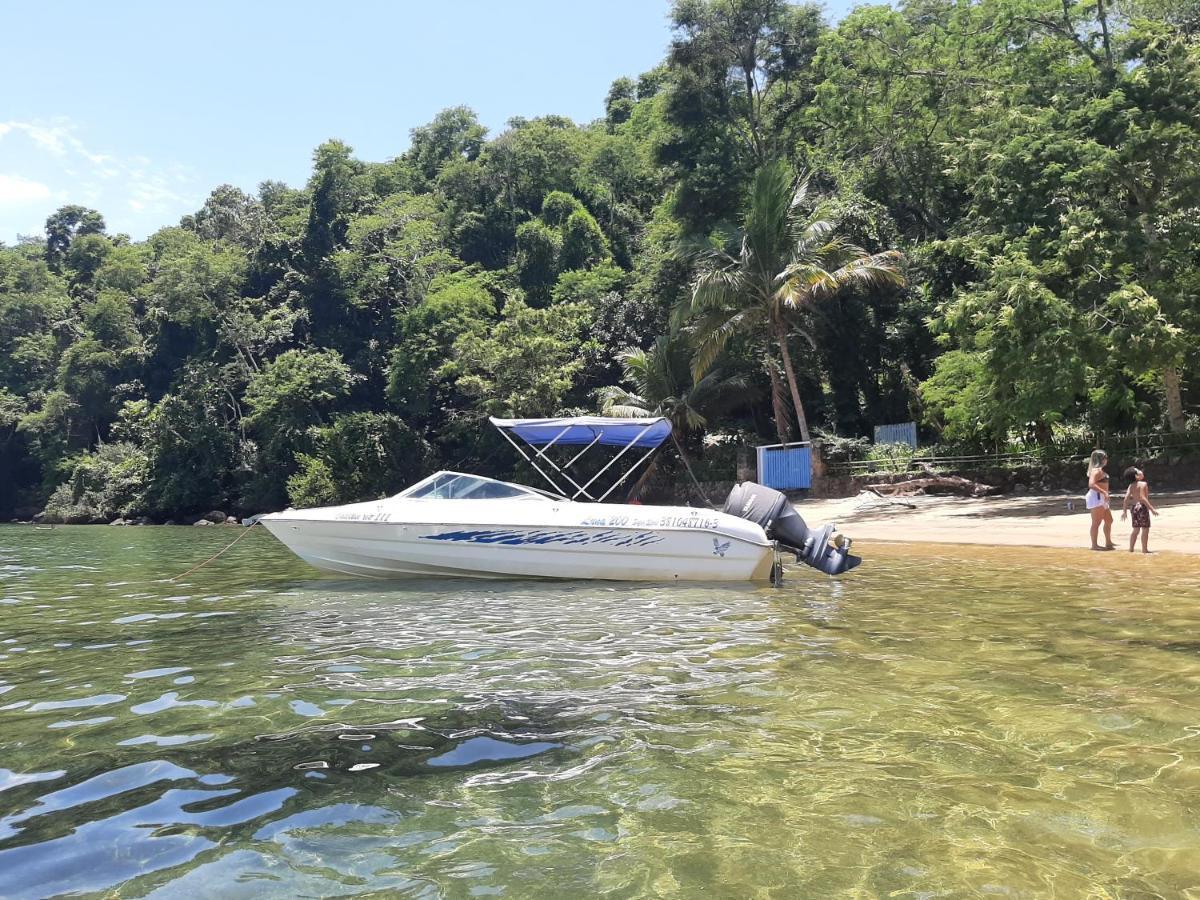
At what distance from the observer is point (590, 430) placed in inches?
511

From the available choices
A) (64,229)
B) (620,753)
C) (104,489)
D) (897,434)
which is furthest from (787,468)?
(64,229)

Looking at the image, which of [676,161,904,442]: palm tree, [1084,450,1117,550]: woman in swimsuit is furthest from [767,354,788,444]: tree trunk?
[1084,450,1117,550]: woman in swimsuit

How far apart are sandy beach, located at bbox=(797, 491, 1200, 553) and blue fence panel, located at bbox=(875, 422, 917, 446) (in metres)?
3.74

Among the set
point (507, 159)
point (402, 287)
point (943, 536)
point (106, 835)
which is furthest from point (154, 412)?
point (106, 835)

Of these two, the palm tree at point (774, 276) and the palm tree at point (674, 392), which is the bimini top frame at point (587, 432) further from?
the palm tree at point (674, 392)

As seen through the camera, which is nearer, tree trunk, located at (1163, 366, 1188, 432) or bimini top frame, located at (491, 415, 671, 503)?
bimini top frame, located at (491, 415, 671, 503)

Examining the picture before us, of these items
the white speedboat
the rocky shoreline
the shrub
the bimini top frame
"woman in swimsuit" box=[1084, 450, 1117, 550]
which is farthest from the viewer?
the shrub

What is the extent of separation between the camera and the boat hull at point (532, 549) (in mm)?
11398

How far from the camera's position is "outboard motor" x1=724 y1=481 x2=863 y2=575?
10984mm

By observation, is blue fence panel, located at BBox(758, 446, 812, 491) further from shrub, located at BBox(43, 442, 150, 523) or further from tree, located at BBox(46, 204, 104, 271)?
tree, located at BBox(46, 204, 104, 271)

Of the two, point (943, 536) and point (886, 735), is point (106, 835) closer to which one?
point (886, 735)

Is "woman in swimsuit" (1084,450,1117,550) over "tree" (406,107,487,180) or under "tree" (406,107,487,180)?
under

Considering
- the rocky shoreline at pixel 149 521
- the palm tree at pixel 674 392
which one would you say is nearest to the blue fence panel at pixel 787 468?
the palm tree at pixel 674 392

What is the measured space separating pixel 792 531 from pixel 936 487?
42.9 ft
